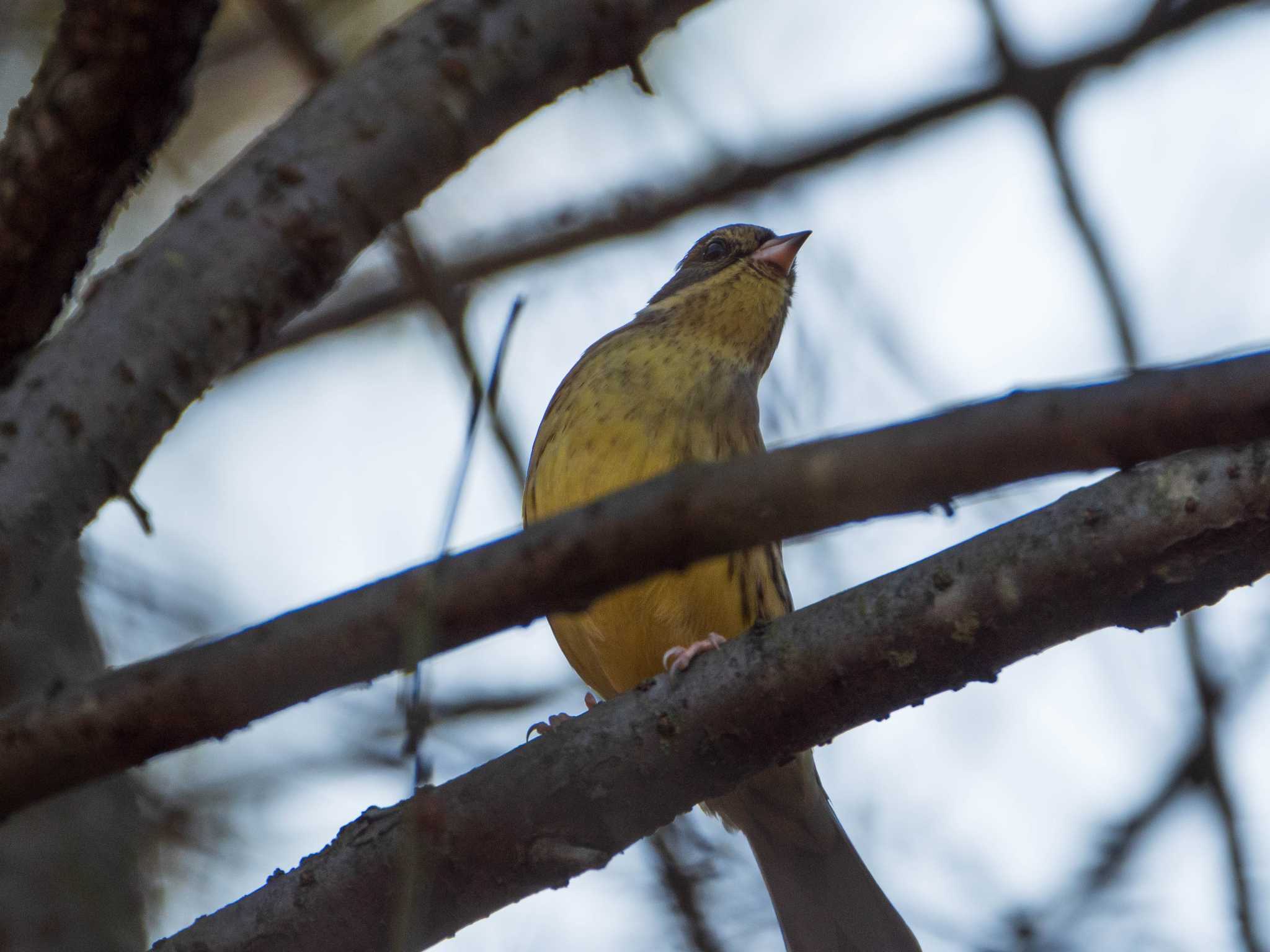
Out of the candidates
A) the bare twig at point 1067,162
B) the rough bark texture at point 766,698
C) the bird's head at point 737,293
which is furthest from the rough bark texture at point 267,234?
the bird's head at point 737,293

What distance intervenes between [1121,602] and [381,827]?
5.04ft

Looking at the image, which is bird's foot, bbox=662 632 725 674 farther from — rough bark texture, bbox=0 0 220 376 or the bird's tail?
rough bark texture, bbox=0 0 220 376

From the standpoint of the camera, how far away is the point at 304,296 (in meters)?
3.52

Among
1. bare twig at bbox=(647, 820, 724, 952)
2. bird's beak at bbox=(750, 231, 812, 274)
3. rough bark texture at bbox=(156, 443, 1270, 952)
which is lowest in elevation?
rough bark texture at bbox=(156, 443, 1270, 952)

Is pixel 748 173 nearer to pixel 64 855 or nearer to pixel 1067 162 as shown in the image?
pixel 1067 162

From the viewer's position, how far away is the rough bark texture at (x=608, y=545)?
191 centimetres

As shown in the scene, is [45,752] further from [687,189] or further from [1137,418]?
[687,189]

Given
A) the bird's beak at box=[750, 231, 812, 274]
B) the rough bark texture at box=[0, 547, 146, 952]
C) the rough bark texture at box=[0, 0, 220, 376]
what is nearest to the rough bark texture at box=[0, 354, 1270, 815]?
the rough bark texture at box=[0, 0, 220, 376]

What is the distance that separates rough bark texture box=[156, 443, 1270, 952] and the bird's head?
2.66 m

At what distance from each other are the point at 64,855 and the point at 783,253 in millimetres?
3611

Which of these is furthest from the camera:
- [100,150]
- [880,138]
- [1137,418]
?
[880,138]

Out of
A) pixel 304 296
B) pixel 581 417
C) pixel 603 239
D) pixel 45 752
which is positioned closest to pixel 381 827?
pixel 45 752

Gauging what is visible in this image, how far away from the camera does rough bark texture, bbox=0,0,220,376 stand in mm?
3279

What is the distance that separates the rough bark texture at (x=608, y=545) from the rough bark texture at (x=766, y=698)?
0.51m
